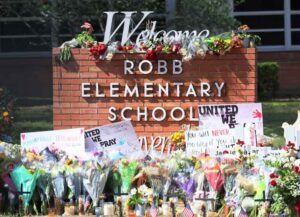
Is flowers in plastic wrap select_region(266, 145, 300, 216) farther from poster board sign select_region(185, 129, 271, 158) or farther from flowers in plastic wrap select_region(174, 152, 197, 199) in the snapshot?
poster board sign select_region(185, 129, 271, 158)

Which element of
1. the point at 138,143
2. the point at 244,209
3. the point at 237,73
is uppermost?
the point at 237,73

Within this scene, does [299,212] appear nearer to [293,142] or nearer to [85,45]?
[293,142]

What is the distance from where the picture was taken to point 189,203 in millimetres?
7395

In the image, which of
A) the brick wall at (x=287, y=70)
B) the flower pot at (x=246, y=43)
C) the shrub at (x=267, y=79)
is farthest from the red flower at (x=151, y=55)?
the brick wall at (x=287, y=70)

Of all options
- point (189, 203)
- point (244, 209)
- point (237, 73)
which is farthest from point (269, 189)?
point (237, 73)

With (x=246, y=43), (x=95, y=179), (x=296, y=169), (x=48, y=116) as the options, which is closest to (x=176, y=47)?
(x=246, y=43)

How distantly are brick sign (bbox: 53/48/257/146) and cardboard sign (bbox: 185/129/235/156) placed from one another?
2.54ft

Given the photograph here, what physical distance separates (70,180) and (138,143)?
1636 mm

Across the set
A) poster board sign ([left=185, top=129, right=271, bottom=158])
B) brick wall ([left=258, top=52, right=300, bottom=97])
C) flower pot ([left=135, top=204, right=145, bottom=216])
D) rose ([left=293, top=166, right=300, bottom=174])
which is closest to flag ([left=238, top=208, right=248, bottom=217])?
rose ([left=293, top=166, right=300, bottom=174])

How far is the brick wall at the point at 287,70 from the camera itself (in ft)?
73.8

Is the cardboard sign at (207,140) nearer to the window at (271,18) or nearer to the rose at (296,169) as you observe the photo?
the rose at (296,169)

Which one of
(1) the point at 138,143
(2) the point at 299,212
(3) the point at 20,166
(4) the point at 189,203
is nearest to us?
(2) the point at 299,212

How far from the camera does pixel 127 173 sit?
7668 mm

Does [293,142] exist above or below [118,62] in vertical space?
below
